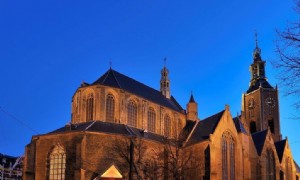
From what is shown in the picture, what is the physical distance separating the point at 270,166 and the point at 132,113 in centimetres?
1905

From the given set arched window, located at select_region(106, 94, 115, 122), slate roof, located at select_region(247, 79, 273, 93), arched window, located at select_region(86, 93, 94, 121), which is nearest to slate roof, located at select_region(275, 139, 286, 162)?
slate roof, located at select_region(247, 79, 273, 93)

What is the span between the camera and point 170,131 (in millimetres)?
56719

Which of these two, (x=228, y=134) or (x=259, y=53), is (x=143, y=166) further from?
(x=259, y=53)

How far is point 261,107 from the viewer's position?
263ft

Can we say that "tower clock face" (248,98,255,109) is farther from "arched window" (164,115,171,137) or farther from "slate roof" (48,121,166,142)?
"slate roof" (48,121,166,142)

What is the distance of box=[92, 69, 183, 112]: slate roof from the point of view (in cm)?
5325

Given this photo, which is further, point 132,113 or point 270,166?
point 270,166

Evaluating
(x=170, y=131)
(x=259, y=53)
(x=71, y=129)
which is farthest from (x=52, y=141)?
(x=259, y=53)

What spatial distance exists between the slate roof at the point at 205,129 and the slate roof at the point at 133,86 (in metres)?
5.89

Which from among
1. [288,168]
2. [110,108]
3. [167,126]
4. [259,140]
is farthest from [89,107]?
[288,168]

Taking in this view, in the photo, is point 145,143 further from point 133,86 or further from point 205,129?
point 133,86

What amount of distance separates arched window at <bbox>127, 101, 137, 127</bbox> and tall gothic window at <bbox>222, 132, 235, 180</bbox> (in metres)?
10.4

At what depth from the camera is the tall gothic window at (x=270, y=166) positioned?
185 feet

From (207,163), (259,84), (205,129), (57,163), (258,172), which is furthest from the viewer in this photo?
(259,84)
